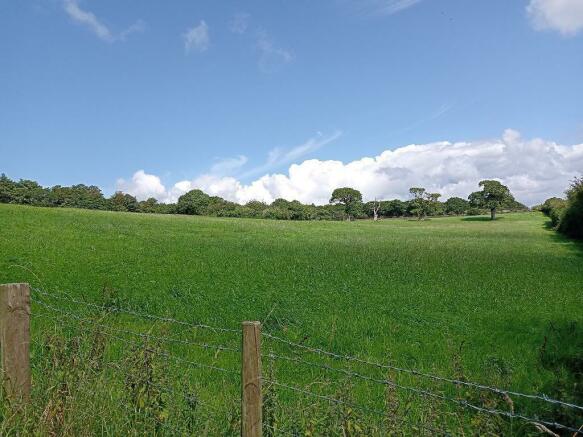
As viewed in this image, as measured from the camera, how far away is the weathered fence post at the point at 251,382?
3420 mm

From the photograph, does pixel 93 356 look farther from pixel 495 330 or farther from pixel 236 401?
pixel 495 330

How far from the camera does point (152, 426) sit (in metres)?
4.22

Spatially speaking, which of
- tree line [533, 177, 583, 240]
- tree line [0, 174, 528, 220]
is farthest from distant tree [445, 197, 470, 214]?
tree line [533, 177, 583, 240]

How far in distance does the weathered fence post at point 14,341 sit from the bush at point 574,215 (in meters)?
43.4

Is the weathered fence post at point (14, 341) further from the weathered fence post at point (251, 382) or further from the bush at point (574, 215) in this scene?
the bush at point (574, 215)

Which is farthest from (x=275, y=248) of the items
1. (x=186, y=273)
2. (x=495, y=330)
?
(x=495, y=330)

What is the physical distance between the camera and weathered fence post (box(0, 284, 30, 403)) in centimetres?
465

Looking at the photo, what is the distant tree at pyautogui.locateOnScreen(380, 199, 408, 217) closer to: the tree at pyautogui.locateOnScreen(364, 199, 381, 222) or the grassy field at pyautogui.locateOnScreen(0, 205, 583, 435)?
the tree at pyautogui.locateOnScreen(364, 199, 381, 222)

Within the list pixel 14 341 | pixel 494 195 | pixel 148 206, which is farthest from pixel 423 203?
pixel 14 341

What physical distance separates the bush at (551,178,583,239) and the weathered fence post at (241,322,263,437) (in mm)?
42896

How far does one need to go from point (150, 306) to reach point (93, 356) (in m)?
7.75

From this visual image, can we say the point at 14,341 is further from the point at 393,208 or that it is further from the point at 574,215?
the point at 393,208

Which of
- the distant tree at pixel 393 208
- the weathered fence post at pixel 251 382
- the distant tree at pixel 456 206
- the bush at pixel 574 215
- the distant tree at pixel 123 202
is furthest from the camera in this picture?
the distant tree at pixel 456 206

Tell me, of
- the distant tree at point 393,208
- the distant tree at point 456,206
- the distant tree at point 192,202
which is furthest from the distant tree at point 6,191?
the distant tree at point 456,206
